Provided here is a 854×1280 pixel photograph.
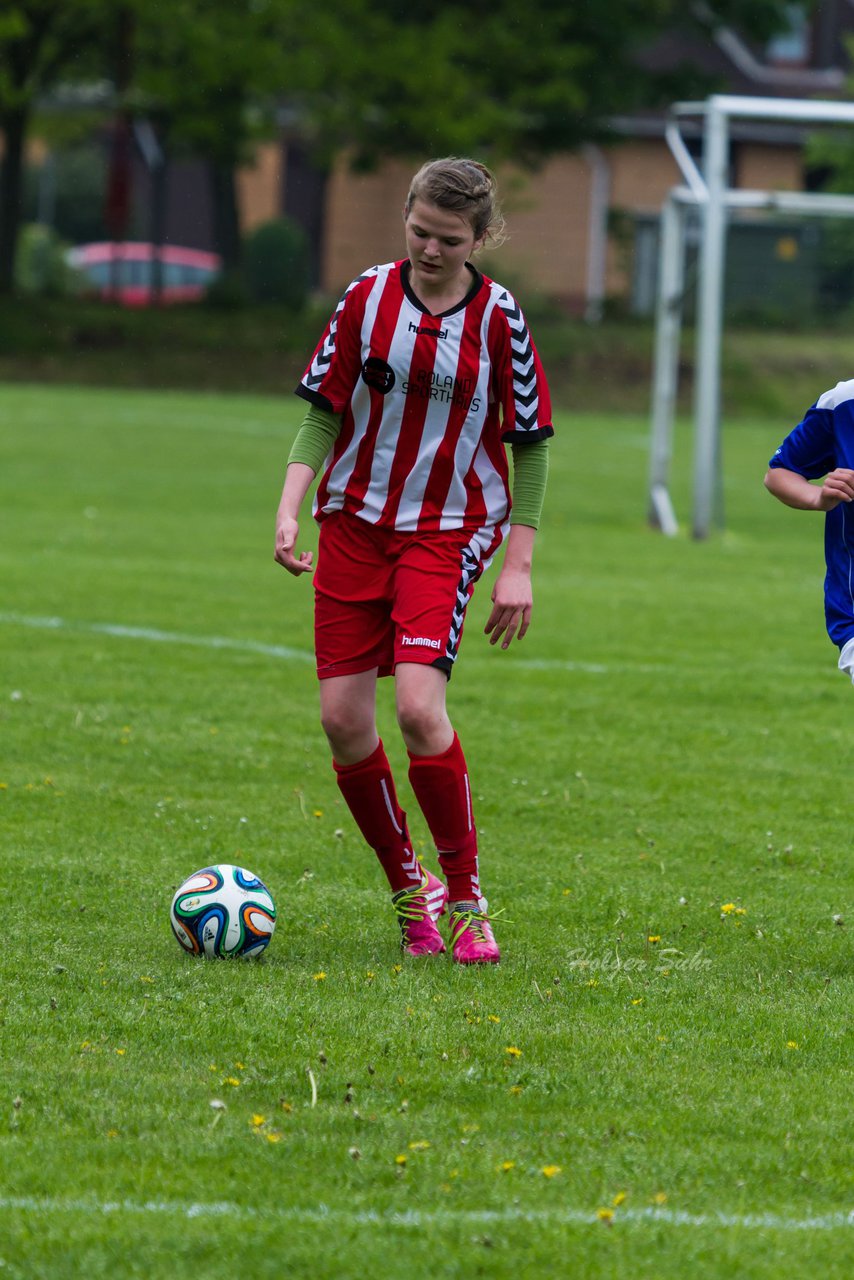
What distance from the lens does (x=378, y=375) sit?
16.3ft

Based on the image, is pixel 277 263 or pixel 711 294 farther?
pixel 277 263

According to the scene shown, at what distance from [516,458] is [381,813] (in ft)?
3.39

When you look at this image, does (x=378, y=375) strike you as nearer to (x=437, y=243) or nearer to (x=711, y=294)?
(x=437, y=243)

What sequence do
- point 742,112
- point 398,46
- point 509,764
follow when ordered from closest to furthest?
point 509,764
point 742,112
point 398,46

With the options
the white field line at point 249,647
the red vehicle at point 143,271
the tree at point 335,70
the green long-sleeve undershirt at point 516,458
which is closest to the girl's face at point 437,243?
the green long-sleeve undershirt at point 516,458

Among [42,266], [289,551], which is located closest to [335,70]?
[42,266]

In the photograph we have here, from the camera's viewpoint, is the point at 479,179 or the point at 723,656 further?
the point at 723,656

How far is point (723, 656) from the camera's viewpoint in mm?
10203

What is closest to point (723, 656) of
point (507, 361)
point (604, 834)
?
point (604, 834)

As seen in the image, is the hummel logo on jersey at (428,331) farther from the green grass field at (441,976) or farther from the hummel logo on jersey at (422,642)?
the green grass field at (441,976)

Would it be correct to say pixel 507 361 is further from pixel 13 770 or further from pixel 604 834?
pixel 13 770

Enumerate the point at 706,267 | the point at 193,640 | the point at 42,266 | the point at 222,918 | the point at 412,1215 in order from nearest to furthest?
the point at 412,1215 → the point at 222,918 → the point at 193,640 → the point at 706,267 → the point at 42,266

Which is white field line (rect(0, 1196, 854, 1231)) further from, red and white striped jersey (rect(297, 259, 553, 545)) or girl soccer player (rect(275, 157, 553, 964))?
red and white striped jersey (rect(297, 259, 553, 545))

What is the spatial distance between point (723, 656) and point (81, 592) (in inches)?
Result: 158
